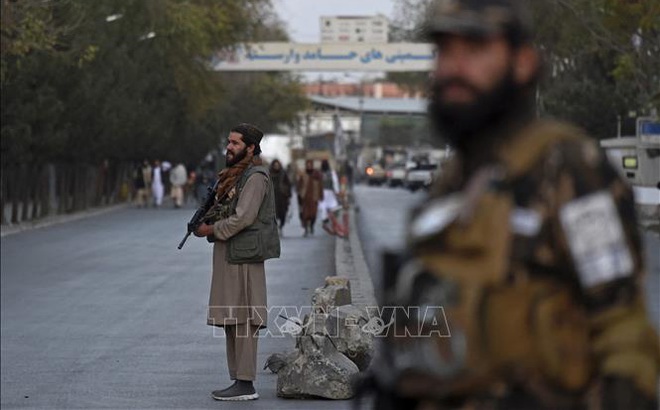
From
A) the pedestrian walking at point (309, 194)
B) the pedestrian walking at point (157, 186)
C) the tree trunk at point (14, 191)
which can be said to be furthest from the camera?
the pedestrian walking at point (157, 186)

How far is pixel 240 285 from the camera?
12031mm

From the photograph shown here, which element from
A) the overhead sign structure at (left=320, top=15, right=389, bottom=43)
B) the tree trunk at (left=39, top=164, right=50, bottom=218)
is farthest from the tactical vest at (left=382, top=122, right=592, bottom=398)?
the overhead sign structure at (left=320, top=15, right=389, bottom=43)

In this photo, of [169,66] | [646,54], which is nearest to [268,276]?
[646,54]

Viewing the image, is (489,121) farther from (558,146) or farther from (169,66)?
(169,66)

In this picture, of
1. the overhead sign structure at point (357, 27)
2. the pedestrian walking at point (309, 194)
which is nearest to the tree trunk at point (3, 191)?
the pedestrian walking at point (309, 194)

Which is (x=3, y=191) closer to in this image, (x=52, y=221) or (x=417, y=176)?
(x=52, y=221)

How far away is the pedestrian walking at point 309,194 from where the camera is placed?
38312 millimetres

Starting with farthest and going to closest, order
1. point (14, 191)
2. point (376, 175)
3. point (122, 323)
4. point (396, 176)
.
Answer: point (376, 175), point (396, 176), point (14, 191), point (122, 323)

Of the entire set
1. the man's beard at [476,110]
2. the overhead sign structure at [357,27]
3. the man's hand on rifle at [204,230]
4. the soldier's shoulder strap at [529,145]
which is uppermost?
the overhead sign structure at [357,27]

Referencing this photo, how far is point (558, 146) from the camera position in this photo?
3.96 metres

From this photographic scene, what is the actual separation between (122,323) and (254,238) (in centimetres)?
684

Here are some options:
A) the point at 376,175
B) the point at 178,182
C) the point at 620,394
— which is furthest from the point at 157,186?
the point at 376,175

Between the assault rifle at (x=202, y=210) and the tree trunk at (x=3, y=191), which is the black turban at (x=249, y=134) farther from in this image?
the tree trunk at (x=3, y=191)

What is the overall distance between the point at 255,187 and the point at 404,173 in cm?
10527
